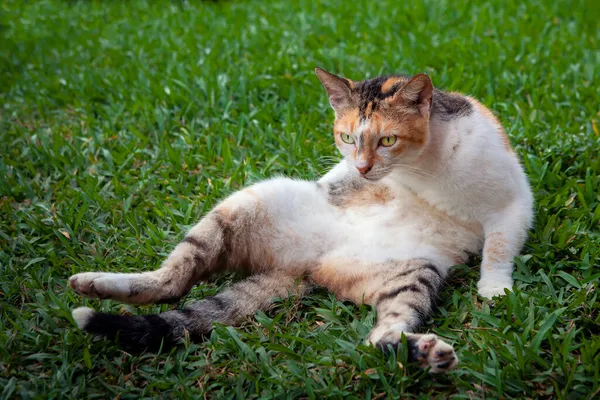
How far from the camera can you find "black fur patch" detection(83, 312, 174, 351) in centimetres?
237

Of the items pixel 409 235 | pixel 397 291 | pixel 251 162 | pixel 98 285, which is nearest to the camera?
pixel 98 285

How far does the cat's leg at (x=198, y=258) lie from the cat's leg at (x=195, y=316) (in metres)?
0.13

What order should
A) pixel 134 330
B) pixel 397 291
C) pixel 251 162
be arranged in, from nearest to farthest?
pixel 134 330
pixel 397 291
pixel 251 162

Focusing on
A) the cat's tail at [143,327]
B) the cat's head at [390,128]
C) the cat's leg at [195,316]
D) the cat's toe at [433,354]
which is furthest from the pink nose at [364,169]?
the cat's tail at [143,327]

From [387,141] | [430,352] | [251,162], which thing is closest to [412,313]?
[430,352]

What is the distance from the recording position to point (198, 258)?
107 inches

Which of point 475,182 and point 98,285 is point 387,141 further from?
point 98,285

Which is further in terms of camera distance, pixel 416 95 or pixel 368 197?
pixel 368 197

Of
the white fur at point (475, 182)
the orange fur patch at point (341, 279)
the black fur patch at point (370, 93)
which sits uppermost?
the black fur patch at point (370, 93)

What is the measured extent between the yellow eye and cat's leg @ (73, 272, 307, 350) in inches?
31.2

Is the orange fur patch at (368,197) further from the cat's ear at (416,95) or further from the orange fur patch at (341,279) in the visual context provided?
the cat's ear at (416,95)

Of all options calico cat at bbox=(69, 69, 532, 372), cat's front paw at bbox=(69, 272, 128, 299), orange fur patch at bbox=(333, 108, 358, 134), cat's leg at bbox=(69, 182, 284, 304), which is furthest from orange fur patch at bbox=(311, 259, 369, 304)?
cat's front paw at bbox=(69, 272, 128, 299)

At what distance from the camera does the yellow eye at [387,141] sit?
282 cm

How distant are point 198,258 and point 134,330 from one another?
47 cm
